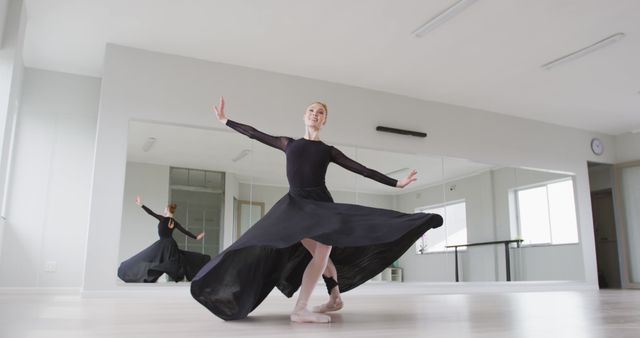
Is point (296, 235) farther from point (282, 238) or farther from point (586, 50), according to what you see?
point (586, 50)

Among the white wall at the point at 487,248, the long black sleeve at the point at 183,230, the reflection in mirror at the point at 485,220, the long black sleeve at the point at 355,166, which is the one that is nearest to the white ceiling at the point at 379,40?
the reflection in mirror at the point at 485,220

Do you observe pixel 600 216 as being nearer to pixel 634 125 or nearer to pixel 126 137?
pixel 634 125

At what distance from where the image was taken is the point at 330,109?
7254mm

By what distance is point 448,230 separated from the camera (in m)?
8.12

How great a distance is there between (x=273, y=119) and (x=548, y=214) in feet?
16.8

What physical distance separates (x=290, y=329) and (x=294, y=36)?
14.2 ft

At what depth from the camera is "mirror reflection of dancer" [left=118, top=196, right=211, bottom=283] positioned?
5.83 meters

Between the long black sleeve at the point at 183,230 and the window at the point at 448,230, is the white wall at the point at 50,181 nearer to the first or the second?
the long black sleeve at the point at 183,230

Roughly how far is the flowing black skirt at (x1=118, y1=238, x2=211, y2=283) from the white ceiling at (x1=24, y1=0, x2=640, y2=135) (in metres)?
2.37

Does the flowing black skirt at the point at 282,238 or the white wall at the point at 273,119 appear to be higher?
the white wall at the point at 273,119

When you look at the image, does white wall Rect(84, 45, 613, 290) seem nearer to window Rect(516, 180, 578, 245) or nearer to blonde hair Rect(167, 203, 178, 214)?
window Rect(516, 180, 578, 245)

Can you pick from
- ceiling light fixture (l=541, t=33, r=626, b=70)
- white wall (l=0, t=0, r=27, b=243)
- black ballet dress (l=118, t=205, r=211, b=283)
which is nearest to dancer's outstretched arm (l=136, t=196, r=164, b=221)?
black ballet dress (l=118, t=205, r=211, b=283)

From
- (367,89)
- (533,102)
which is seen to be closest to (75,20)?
(367,89)

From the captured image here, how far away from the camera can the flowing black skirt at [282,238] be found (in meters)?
2.39
